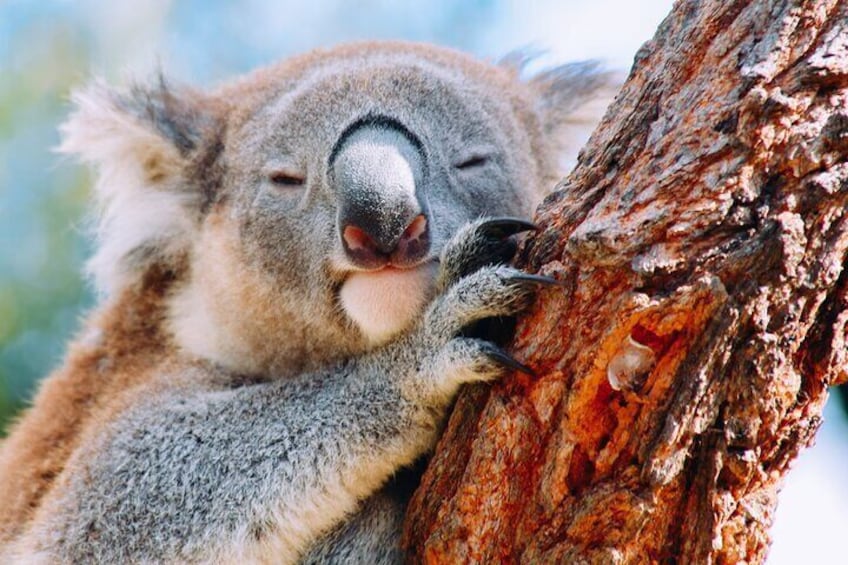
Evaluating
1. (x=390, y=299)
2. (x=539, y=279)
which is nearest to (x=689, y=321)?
(x=539, y=279)

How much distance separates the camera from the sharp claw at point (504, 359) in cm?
237

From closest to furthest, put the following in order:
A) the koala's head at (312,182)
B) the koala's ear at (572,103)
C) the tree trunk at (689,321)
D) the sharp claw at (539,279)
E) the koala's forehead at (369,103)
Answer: the tree trunk at (689,321)
the sharp claw at (539,279)
the koala's head at (312,182)
the koala's forehead at (369,103)
the koala's ear at (572,103)

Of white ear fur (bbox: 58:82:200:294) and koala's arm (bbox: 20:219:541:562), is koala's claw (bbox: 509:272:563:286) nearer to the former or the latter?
koala's arm (bbox: 20:219:541:562)

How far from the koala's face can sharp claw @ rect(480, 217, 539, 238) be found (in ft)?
0.93

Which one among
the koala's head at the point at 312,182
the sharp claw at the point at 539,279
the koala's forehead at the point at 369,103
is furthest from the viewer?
the koala's forehead at the point at 369,103

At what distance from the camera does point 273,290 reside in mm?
3475

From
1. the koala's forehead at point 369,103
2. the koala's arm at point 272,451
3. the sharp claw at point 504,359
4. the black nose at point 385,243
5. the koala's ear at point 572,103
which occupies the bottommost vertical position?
the koala's arm at point 272,451

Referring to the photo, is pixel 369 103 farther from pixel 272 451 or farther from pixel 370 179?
pixel 272 451

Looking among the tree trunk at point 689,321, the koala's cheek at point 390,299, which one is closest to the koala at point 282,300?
the koala's cheek at point 390,299

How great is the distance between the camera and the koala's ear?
448cm

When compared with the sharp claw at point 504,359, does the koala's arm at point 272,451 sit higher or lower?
lower

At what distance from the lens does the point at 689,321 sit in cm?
211

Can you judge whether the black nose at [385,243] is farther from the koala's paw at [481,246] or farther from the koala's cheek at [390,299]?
the koala's paw at [481,246]

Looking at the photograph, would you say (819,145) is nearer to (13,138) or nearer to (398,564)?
(398,564)
